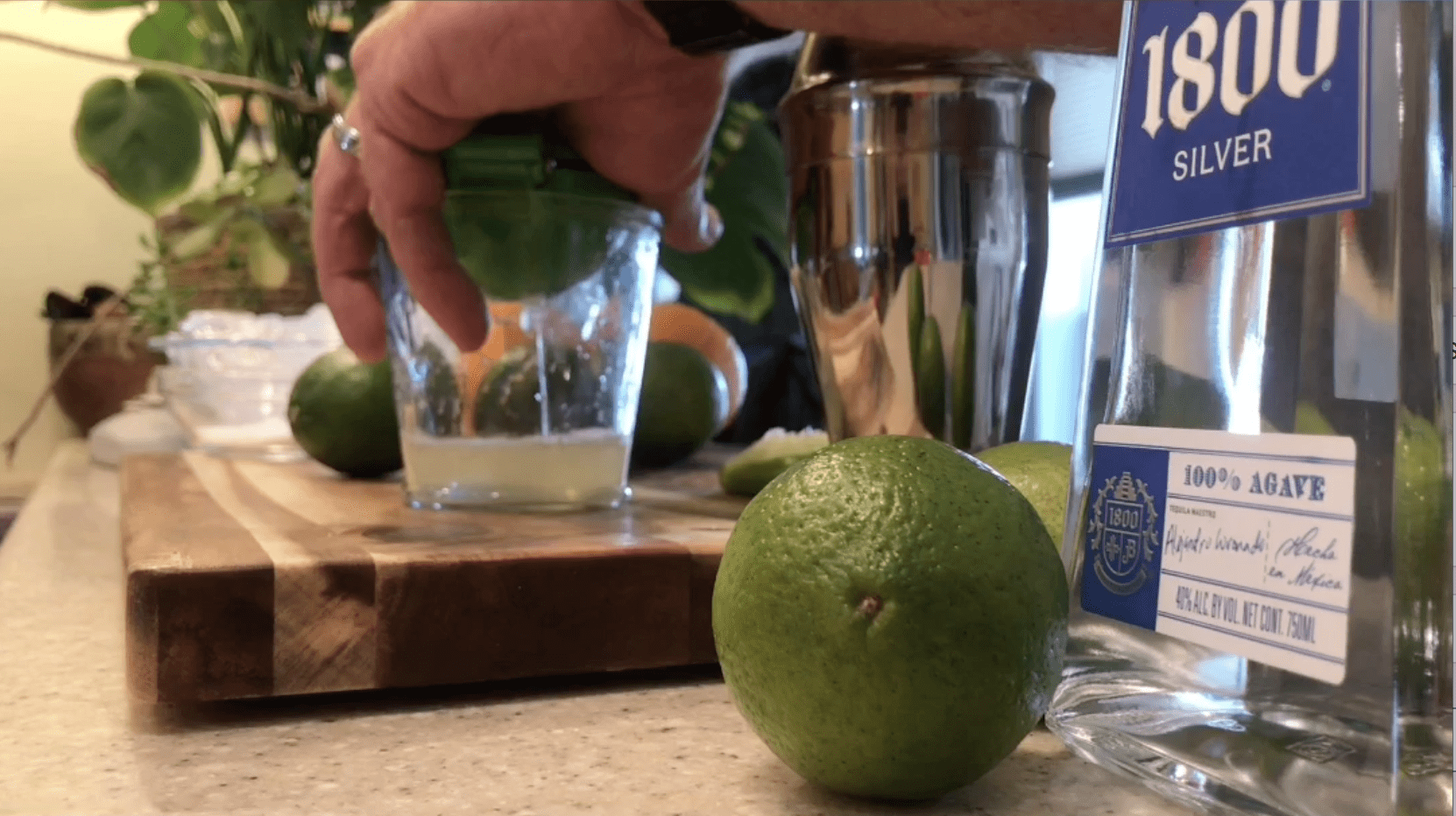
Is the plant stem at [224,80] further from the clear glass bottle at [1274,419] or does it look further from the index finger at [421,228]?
the clear glass bottle at [1274,419]

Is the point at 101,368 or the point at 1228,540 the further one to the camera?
the point at 101,368

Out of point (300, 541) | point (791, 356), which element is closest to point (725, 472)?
point (300, 541)

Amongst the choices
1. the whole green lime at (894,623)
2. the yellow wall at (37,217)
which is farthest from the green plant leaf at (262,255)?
the whole green lime at (894,623)

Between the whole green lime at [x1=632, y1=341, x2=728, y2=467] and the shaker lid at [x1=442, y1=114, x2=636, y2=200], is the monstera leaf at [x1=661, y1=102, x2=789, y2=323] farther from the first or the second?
the shaker lid at [x1=442, y1=114, x2=636, y2=200]

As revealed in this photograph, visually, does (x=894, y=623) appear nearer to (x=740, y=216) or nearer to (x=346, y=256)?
(x=346, y=256)

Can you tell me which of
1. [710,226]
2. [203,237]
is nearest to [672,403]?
[710,226]

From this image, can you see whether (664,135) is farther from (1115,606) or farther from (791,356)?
(791,356)

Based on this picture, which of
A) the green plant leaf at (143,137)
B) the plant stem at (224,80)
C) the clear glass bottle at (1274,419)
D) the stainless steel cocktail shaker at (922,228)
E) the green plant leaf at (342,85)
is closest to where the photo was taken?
the clear glass bottle at (1274,419)
